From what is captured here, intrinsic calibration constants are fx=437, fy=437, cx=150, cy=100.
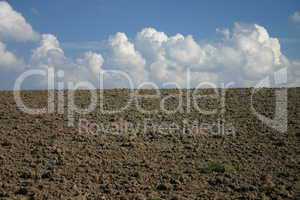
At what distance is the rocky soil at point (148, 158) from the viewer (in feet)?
49.8

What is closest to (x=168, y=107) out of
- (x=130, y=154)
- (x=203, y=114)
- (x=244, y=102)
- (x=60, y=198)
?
(x=203, y=114)

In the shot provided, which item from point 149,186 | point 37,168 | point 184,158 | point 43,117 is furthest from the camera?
point 43,117

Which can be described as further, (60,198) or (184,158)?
(184,158)

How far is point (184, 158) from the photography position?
62.3ft

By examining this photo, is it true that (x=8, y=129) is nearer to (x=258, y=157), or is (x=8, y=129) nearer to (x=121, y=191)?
(x=121, y=191)

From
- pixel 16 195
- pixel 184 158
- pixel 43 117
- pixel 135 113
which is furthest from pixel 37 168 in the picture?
pixel 135 113

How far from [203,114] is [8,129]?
1163 cm

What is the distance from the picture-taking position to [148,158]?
18.8m

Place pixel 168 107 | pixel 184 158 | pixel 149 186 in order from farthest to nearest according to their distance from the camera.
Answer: pixel 168 107, pixel 184 158, pixel 149 186

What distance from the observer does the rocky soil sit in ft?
49.8

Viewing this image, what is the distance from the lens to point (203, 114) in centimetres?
2730

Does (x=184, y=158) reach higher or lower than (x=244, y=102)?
lower

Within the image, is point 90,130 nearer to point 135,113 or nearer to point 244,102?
point 135,113

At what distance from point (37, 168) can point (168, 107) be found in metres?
13.3
